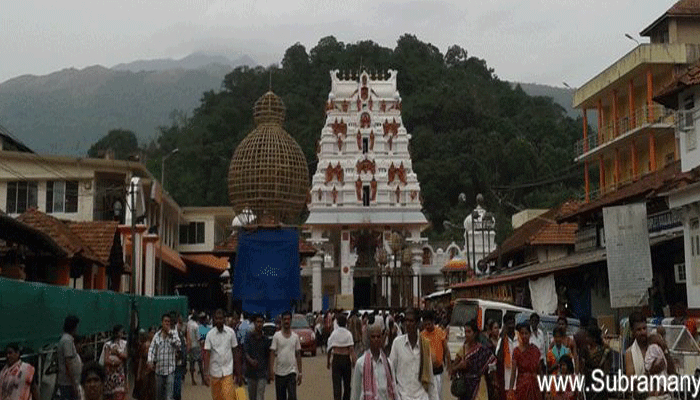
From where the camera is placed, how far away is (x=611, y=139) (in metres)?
39.5

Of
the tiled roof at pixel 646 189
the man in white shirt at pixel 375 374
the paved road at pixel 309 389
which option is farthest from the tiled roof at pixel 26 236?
the tiled roof at pixel 646 189

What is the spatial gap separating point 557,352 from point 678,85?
39.2ft

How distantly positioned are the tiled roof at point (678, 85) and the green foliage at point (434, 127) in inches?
1708

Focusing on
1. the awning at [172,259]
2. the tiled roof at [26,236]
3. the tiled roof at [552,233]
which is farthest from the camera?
the awning at [172,259]

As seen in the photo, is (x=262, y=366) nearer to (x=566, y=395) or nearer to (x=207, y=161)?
(x=566, y=395)

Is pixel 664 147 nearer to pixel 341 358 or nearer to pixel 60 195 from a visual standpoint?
pixel 60 195

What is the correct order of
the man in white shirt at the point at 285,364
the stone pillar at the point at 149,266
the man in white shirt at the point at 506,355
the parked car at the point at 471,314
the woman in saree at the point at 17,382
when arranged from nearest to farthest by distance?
the woman in saree at the point at 17,382, the man in white shirt at the point at 506,355, the man in white shirt at the point at 285,364, the parked car at the point at 471,314, the stone pillar at the point at 149,266

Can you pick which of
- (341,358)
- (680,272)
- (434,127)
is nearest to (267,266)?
(680,272)

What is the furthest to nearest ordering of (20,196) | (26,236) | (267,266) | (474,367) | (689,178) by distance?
(20,196), (267,266), (689,178), (26,236), (474,367)

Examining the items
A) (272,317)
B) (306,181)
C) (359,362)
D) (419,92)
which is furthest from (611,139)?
(419,92)

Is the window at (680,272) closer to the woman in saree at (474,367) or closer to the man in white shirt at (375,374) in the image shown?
the woman in saree at (474,367)

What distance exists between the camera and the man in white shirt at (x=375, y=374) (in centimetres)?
1002

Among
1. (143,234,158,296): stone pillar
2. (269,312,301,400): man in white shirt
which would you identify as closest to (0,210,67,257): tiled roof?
(269,312,301,400): man in white shirt

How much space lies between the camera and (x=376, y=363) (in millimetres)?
10164
